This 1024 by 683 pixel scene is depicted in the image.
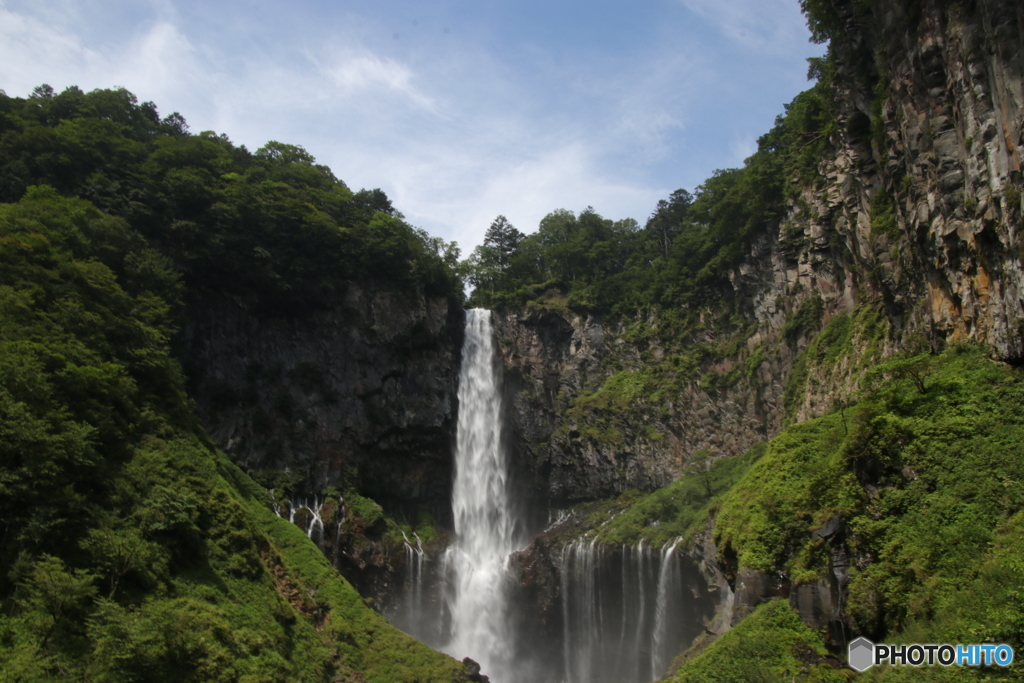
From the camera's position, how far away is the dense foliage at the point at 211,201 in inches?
1191

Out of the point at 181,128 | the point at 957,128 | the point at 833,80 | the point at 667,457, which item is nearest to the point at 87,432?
the point at 957,128

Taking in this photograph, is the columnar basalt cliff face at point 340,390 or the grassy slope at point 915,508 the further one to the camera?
the columnar basalt cliff face at point 340,390

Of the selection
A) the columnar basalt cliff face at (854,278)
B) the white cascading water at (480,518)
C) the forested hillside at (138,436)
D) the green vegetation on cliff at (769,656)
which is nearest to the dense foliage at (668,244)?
the columnar basalt cliff face at (854,278)

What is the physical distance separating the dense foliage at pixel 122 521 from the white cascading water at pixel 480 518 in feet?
33.6

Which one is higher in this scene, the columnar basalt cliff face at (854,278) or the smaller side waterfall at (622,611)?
the columnar basalt cliff face at (854,278)

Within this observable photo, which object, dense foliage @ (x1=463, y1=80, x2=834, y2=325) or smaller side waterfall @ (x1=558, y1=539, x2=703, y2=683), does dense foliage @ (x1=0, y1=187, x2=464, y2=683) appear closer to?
smaller side waterfall @ (x1=558, y1=539, x2=703, y2=683)

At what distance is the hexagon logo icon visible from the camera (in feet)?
36.1

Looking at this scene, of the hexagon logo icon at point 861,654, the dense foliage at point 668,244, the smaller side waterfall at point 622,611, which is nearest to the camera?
the hexagon logo icon at point 861,654

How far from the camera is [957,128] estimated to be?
13930 millimetres

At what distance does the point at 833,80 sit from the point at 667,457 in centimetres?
2070

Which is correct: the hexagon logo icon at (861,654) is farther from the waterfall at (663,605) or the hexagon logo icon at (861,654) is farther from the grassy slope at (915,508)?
the waterfall at (663,605)

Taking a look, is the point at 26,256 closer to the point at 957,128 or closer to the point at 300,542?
the point at 300,542

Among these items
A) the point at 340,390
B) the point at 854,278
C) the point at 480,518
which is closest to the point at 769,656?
A: the point at 854,278

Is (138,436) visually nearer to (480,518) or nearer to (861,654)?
(861,654)
